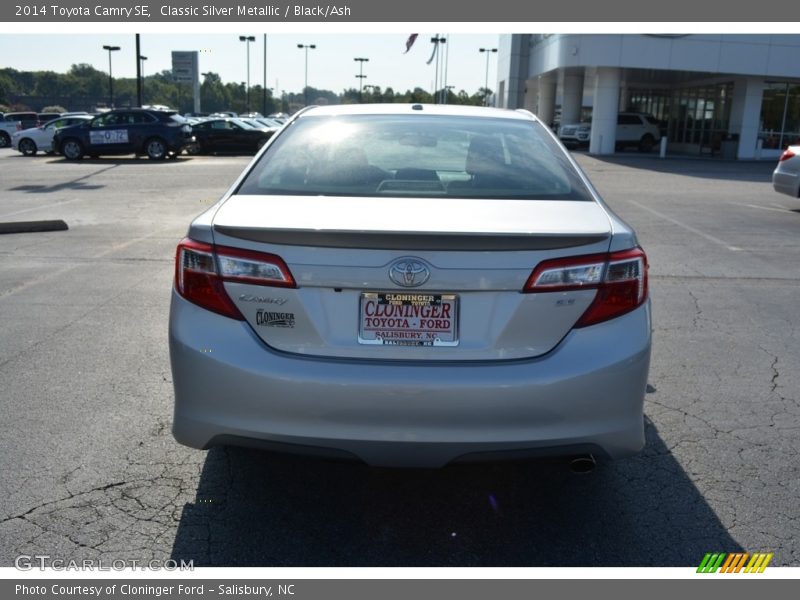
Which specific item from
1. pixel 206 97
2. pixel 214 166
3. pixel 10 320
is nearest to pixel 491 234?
pixel 10 320

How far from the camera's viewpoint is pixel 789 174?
14398 mm

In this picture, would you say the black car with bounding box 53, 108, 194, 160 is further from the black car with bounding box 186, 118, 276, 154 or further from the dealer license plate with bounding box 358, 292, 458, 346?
the dealer license plate with bounding box 358, 292, 458, 346

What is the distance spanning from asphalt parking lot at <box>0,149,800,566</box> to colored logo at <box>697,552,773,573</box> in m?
0.05

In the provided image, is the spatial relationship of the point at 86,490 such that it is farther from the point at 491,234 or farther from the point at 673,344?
the point at 673,344

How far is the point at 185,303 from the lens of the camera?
3148mm

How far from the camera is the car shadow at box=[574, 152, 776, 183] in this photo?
25562mm

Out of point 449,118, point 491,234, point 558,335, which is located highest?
point 449,118

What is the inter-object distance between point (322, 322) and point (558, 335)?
0.87 m

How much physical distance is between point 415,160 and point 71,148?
87.7 ft

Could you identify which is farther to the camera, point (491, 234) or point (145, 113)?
point (145, 113)

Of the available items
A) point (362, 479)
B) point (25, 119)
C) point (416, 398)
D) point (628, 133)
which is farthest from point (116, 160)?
point (416, 398)

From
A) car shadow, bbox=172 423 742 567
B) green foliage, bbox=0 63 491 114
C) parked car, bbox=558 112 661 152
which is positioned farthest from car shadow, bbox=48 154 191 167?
green foliage, bbox=0 63 491 114

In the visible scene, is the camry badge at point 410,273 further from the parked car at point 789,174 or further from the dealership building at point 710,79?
the dealership building at point 710,79

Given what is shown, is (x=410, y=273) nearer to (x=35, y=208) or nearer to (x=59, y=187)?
(x=35, y=208)
